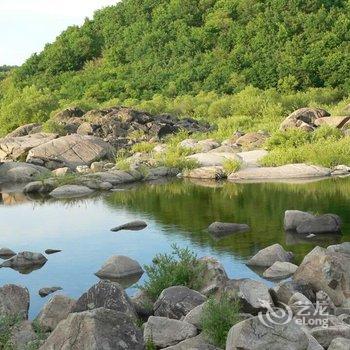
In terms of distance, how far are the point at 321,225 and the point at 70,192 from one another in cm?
1016

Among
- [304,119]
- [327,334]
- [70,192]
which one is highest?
[304,119]

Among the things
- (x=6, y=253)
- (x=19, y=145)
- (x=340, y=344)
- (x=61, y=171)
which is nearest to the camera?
(x=340, y=344)

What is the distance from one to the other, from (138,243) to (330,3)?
4609 centimetres

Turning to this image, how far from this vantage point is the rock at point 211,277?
9.98 metres

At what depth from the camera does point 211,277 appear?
10242 millimetres

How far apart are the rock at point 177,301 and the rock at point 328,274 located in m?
1.79

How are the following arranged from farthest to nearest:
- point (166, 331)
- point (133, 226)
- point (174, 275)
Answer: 1. point (133, 226)
2. point (174, 275)
3. point (166, 331)

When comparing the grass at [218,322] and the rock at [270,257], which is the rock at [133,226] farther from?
the grass at [218,322]

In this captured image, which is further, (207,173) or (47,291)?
(207,173)

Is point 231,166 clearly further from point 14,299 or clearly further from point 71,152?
point 14,299

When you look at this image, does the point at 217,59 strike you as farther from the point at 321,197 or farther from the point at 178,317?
the point at 178,317

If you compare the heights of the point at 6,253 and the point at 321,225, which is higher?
the point at 321,225

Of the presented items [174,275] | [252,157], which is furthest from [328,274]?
[252,157]

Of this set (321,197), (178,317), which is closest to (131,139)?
(321,197)
